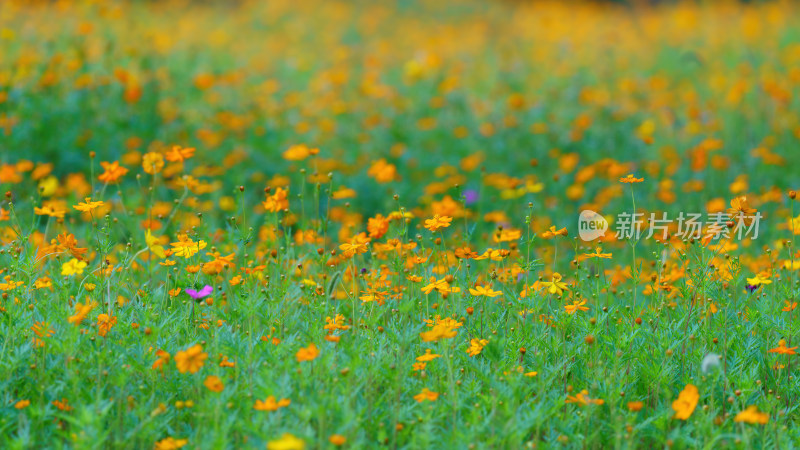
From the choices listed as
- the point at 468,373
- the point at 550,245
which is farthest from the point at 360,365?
the point at 550,245

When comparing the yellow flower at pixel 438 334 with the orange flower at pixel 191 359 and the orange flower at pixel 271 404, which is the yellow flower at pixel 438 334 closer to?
the orange flower at pixel 271 404

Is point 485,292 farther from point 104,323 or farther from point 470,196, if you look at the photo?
point 470,196

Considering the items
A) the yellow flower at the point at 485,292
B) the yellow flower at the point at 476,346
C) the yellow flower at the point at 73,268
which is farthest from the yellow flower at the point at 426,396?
the yellow flower at the point at 73,268

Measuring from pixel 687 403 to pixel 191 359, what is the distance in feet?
3.85

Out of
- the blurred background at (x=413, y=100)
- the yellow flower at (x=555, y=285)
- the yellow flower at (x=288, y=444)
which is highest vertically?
the yellow flower at (x=288, y=444)

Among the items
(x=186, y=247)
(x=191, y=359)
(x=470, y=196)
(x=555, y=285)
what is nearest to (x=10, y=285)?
(x=186, y=247)

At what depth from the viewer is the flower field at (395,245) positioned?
2090 mm

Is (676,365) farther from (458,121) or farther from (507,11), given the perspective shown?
(507,11)

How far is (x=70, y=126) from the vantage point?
16.5ft

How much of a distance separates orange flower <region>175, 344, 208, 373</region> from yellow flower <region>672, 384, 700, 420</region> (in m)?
1.12

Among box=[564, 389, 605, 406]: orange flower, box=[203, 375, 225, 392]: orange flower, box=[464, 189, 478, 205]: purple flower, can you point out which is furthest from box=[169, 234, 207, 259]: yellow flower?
box=[464, 189, 478, 205]: purple flower

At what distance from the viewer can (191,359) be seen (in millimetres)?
1996

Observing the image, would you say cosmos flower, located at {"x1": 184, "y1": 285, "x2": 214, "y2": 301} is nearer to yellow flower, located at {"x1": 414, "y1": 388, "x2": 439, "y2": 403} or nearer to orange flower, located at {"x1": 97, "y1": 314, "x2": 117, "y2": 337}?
orange flower, located at {"x1": 97, "y1": 314, "x2": 117, "y2": 337}

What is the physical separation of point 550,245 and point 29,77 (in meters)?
3.34
